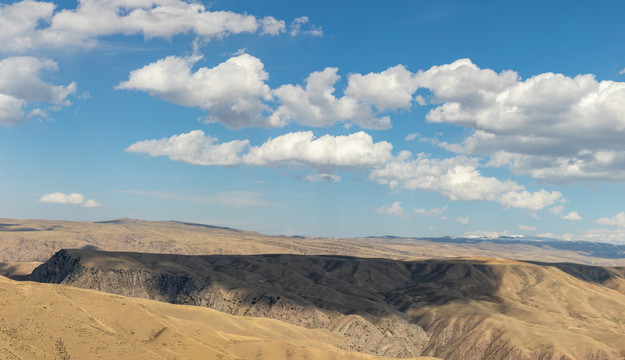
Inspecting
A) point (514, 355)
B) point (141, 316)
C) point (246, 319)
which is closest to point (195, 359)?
point (141, 316)

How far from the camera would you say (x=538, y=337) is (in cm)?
18650

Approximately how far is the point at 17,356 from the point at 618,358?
171517 millimetres

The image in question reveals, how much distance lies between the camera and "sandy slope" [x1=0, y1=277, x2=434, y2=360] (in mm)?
84875

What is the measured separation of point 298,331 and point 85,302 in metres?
70.3

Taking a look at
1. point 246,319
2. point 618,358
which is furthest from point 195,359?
point 618,358

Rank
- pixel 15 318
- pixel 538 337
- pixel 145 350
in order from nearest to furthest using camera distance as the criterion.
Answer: pixel 15 318
pixel 145 350
pixel 538 337

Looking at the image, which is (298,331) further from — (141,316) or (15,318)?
(15,318)

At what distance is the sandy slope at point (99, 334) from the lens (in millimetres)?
84875

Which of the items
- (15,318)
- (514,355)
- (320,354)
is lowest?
(514,355)

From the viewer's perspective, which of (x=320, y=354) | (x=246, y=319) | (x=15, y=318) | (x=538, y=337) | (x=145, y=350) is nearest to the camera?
(x=15, y=318)

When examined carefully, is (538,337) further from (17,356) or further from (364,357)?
(17,356)

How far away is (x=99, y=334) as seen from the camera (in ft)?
303

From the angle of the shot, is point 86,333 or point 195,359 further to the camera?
point 195,359

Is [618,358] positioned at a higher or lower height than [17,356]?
lower
